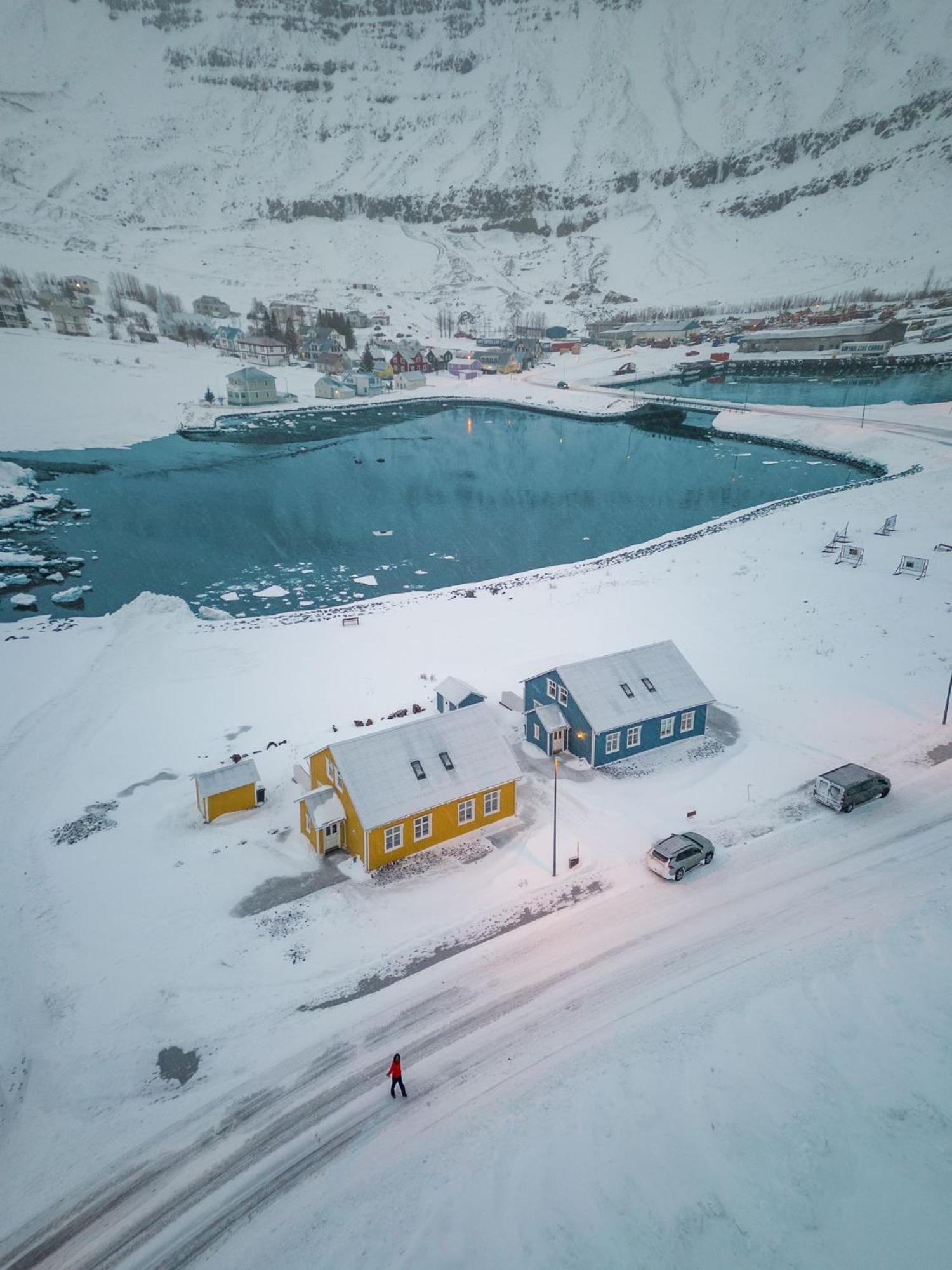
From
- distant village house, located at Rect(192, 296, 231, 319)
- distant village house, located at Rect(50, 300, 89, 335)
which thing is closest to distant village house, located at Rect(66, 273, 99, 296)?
distant village house, located at Rect(192, 296, 231, 319)

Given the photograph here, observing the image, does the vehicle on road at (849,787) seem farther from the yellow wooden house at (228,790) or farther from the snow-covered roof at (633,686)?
the yellow wooden house at (228,790)

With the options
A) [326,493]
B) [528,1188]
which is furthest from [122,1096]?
[326,493]

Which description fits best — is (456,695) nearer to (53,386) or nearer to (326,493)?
(326,493)

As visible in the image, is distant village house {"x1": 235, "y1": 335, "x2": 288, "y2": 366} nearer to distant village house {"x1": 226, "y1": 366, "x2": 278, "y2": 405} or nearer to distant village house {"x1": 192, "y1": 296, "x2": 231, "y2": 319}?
distant village house {"x1": 226, "y1": 366, "x2": 278, "y2": 405}

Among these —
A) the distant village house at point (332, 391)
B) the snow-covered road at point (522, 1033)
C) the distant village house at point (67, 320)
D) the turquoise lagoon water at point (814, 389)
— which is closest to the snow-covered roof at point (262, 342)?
the distant village house at point (332, 391)

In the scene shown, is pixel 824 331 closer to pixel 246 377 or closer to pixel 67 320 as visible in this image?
pixel 246 377

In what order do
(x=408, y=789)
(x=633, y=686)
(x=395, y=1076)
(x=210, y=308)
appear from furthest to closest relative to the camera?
(x=210, y=308) → (x=633, y=686) → (x=408, y=789) → (x=395, y=1076)

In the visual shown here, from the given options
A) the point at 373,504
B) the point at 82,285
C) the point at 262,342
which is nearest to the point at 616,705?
the point at 373,504
